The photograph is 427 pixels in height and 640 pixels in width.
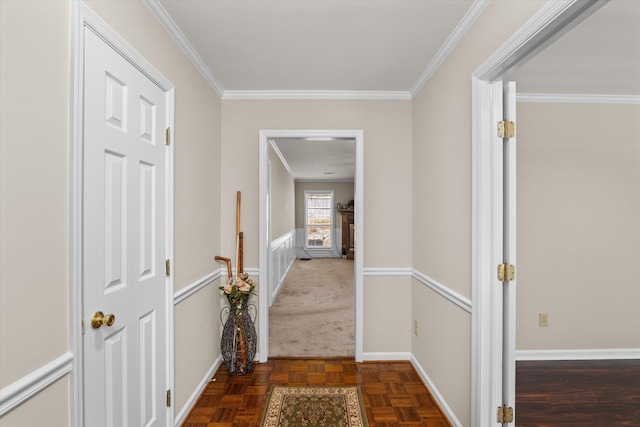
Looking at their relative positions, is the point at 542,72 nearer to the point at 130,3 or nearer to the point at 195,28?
the point at 195,28

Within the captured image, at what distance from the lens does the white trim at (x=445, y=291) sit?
202 centimetres

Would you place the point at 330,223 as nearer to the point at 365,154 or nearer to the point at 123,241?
the point at 365,154

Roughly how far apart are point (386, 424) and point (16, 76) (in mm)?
2481

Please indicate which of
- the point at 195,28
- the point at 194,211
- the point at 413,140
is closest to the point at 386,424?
the point at 194,211

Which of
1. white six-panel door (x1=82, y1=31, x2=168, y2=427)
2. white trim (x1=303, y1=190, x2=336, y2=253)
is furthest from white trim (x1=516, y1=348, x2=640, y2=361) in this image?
white trim (x1=303, y1=190, x2=336, y2=253)

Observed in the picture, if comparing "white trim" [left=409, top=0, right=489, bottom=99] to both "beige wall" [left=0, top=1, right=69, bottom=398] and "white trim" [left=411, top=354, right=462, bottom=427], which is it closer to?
"beige wall" [left=0, top=1, right=69, bottom=398]

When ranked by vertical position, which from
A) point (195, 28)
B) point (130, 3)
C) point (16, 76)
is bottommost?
point (16, 76)

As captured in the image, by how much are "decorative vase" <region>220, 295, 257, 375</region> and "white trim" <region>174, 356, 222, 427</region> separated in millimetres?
124

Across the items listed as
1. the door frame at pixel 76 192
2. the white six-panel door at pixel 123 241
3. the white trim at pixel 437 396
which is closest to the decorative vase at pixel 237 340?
the white six-panel door at pixel 123 241

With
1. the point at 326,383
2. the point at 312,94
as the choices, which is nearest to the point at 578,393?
the point at 326,383

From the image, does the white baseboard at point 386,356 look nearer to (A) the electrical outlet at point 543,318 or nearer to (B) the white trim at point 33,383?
(A) the electrical outlet at point 543,318

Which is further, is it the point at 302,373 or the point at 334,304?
the point at 334,304

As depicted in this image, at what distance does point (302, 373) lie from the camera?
2.90 meters

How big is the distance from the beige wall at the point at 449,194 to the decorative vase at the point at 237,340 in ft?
4.72
